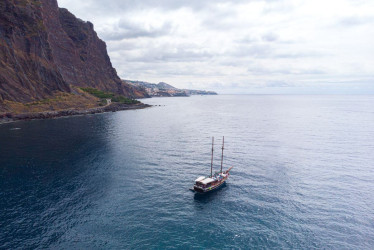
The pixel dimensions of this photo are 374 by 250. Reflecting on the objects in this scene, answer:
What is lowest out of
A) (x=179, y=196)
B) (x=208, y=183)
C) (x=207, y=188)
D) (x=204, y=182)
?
(x=179, y=196)

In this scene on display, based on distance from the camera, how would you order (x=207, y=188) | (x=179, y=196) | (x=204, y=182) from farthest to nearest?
(x=204, y=182)
(x=207, y=188)
(x=179, y=196)

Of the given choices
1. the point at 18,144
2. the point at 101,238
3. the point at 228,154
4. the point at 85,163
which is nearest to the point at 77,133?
the point at 18,144

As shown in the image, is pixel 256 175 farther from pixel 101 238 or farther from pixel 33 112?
pixel 33 112

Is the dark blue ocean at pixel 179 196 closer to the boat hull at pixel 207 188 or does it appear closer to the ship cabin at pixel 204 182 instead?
the boat hull at pixel 207 188

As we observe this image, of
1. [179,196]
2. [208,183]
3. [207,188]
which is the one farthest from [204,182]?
[179,196]

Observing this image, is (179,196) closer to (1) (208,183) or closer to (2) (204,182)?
(2) (204,182)

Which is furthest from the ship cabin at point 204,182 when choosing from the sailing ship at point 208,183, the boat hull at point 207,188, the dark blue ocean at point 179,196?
the dark blue ocean at point 179,196

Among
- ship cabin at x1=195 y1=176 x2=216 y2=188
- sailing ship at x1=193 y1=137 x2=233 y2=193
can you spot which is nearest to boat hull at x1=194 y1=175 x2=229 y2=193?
sailing ship at x1=193 y1=137 x2=233 y2=193

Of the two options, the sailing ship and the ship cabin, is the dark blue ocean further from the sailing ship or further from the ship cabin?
the ship cabin
